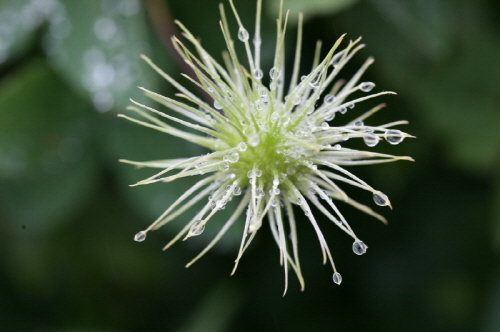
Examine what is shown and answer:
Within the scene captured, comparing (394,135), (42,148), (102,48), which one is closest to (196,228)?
(394,135)

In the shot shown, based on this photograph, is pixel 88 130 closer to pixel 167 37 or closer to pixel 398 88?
pixel 167 37

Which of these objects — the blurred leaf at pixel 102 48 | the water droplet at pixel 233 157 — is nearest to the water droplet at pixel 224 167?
the water droplet at pixel 233 157

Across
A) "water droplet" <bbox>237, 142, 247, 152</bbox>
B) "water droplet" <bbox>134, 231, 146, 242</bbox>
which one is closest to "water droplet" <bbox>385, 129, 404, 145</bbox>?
"water droplet" <bbox>237, 142, 247, 152</bbox>

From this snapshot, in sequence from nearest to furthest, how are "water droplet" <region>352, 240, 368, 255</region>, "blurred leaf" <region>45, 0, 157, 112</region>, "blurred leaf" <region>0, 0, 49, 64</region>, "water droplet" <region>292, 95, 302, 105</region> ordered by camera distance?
"water droplet" <region>352, 240, 368, 255</region> → "water droplet" <region>292, 95, 302, 105</region> → "blurred leaf" <region>45, 0, 157, 112</region> → "blurred leaf" <region>0, 0, 49, 64</region>

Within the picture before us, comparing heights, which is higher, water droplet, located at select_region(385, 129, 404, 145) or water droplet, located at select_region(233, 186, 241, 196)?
water droplet, located at select_region(233, 186, 241, 196)

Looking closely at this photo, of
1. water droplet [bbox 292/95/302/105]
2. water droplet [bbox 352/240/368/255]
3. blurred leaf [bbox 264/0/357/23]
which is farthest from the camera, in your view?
blurred leaf [bbox 264/0/357/23]

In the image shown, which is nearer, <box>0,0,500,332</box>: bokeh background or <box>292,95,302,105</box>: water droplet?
<box>292,95,302,105</box>: water droplet

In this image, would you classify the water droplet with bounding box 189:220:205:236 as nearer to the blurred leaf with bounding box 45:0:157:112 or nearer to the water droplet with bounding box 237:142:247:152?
the water droplet with bounding box 237:142:247:152

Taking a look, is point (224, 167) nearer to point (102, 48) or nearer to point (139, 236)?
point (139, 236)
